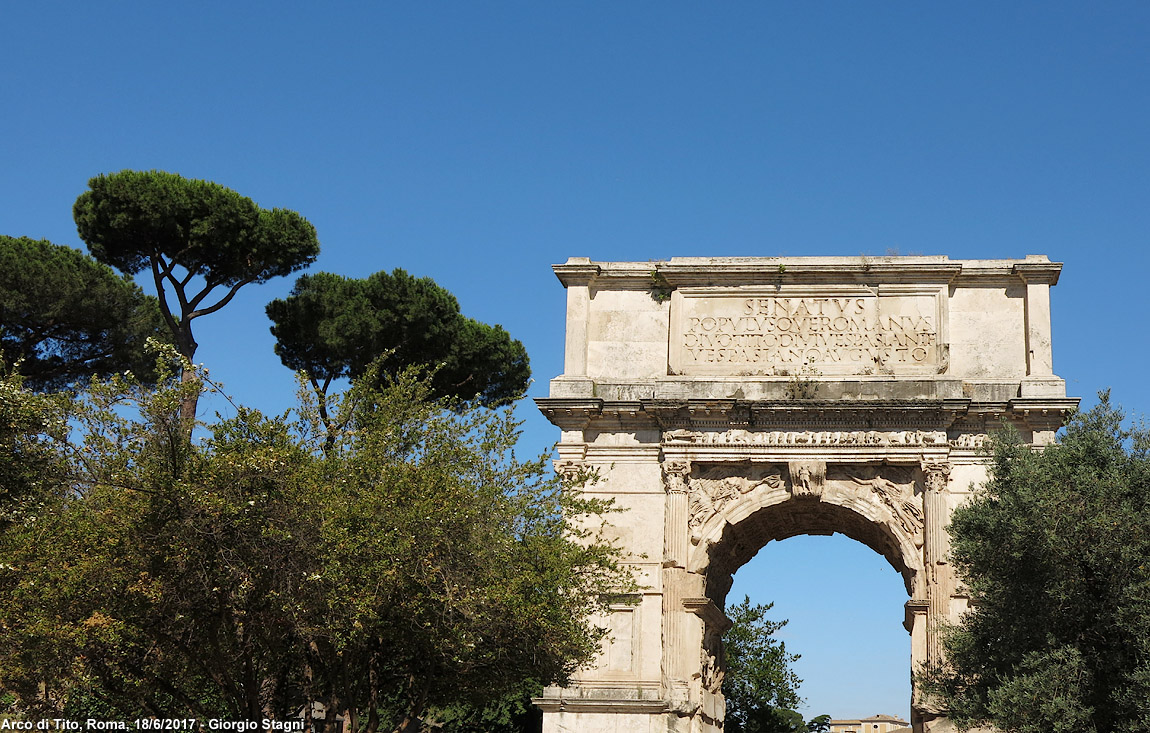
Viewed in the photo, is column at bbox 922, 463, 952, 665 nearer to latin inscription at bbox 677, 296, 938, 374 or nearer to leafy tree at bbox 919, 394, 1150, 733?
latin inscription at bbox 677, 296, 938, 374

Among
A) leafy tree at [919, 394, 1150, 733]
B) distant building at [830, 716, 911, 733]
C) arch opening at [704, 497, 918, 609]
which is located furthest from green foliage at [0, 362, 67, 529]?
distant building at [830, 716, 911, 733]

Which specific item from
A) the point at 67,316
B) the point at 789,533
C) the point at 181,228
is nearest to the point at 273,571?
the point at 789,533

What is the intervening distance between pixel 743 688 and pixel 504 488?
71.3 ft

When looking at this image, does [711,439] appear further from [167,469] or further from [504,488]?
[167,469]

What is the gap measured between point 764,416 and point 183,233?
491 inches

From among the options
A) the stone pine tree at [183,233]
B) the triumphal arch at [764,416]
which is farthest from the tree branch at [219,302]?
the triumphal arch at [764,416]

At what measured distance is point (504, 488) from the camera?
18.0 metres

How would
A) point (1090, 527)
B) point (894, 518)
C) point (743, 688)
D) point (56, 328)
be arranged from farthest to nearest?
1. point (743, 688)
2. point (56, 328)
3. point (894, 518)
4. point (1090, 527)

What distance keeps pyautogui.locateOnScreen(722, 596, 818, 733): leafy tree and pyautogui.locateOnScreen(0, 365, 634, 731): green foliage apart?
832 inches

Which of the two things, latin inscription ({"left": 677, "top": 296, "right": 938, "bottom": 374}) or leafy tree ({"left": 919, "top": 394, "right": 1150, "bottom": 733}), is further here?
latin inscription ({"left": 677, "top": 296, "right": 938, "bottom": 374})

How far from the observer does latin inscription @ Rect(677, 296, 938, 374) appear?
21703 mm

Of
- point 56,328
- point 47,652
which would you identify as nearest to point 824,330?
point 47,652

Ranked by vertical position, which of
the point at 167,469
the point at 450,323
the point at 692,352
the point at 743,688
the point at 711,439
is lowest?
the point at 743,688

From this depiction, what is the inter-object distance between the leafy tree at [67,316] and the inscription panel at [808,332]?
43.9 feet
